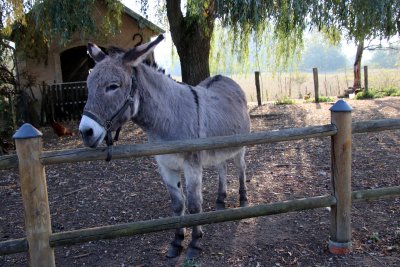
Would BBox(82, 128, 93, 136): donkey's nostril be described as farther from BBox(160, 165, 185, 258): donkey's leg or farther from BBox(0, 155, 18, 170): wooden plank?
BBox(160, 165, 185, 258): donkey's leg

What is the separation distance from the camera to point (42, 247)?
2695mm

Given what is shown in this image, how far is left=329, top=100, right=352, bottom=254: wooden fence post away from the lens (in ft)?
10.1

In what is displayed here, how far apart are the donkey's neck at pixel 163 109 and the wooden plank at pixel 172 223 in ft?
2.30

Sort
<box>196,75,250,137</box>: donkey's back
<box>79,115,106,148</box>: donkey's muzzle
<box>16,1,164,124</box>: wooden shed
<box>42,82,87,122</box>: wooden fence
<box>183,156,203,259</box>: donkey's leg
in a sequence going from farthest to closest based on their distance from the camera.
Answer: <box>42,82,87,122</box>: wooden fence < <box>16,1,164,124</box>: wooden shed < <box>196,75,250,137</box>: donkey's back < <box>183,156,203,259</box>: donkey's leg < <box>79,115,106,148</box>: donkey's muzzle

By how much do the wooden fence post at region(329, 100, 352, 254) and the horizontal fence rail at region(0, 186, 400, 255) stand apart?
0.26 ft

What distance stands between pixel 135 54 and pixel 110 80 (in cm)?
31

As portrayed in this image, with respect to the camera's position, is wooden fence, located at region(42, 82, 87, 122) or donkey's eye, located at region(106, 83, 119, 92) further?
wooden fence, located at region(42, 82, 87, 122)

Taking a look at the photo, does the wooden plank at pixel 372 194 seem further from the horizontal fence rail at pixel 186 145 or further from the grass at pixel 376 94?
the grass at pixel 376 94

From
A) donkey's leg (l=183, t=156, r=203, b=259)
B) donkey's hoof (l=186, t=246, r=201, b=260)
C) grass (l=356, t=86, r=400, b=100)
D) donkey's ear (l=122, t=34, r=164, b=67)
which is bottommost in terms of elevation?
donkey's hoof (l=186, t=246, r=201, b=260)

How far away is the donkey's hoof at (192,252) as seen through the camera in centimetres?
338

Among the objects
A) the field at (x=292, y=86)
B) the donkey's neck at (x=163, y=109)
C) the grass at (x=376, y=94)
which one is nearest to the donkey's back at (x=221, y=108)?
the donkey's neck at (x=163, y=109)

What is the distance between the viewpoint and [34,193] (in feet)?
8.55

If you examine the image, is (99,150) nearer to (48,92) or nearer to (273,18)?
(273,18)

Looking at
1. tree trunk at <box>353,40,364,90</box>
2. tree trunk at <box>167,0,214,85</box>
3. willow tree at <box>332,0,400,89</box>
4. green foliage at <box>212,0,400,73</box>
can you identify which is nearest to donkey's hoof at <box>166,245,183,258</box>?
green foliage at <box>212,0,400,73</box>
